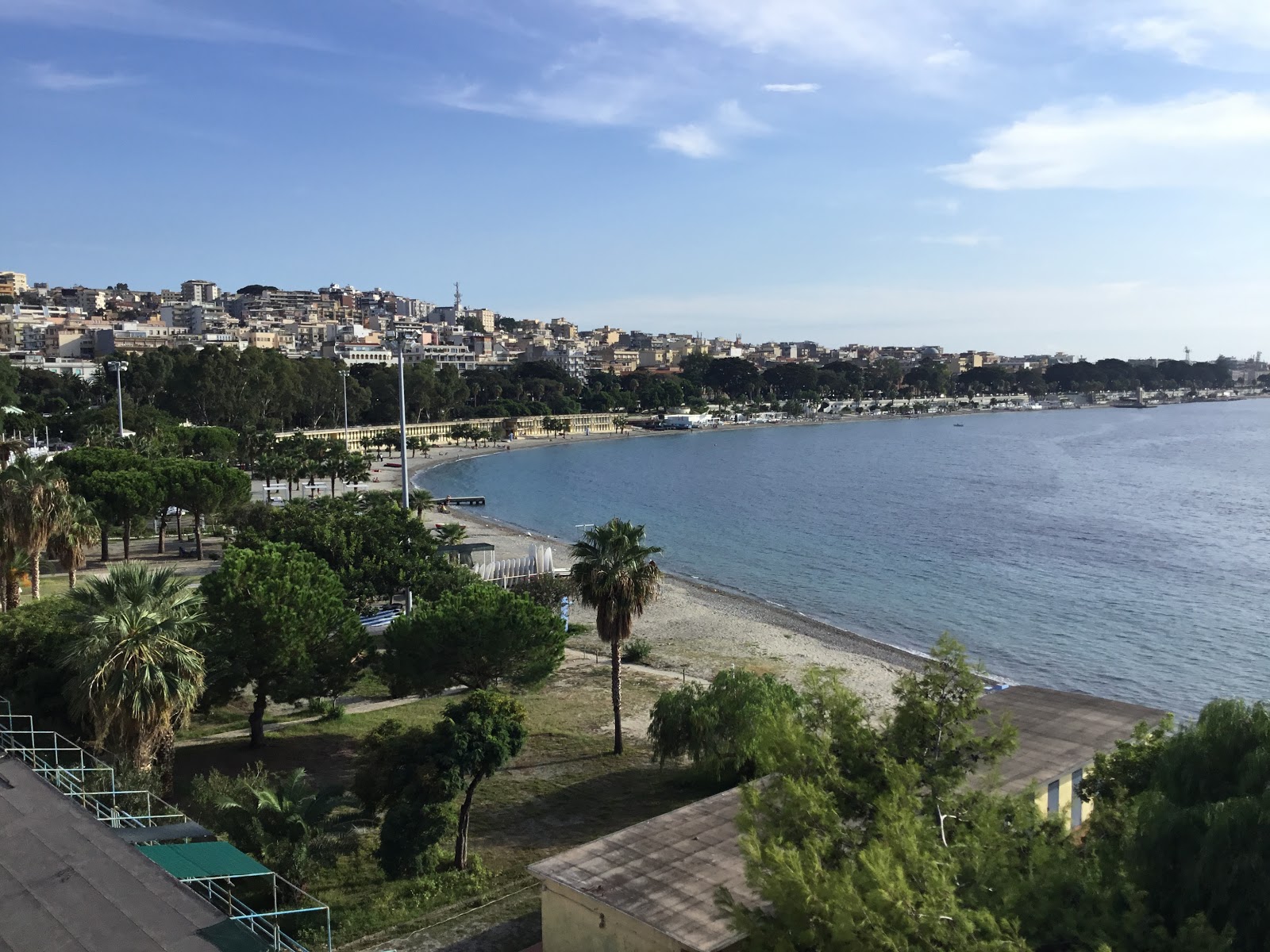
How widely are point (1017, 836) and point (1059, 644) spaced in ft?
97.4

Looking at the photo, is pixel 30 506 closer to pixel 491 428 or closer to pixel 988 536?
pixel 988 536

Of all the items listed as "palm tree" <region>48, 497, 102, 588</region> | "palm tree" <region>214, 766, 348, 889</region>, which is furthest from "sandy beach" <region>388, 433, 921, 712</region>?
"palm tree" <region>214, 766, 348, 889</region>

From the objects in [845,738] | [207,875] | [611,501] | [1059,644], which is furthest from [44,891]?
[611,501]

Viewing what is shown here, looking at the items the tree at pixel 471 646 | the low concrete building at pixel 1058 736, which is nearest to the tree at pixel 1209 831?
the low concrete building at pixel 1058 736

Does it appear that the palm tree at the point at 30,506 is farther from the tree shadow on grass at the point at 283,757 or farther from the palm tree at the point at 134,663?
the palm tree at the point at 134,663

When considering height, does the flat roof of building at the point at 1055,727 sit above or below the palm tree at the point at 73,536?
below

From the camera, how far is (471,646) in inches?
836

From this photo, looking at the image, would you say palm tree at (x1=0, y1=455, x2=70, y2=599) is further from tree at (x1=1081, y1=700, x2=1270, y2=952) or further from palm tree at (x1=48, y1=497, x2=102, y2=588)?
tree at (x1=1081, y1=700, x2=1270, y2=952)

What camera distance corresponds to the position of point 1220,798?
942 centimetres

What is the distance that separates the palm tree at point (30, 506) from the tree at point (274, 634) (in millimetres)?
6345

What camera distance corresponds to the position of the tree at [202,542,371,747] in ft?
65.8

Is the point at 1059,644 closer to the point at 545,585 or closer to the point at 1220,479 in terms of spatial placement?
the point at 545,585

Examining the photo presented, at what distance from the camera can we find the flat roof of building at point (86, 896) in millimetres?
8461

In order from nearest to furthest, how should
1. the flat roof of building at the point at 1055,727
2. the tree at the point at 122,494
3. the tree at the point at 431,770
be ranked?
the tree at the point at 431,770
the flat roof of building at the point at 1055,727
the tree at the point at 122,494
